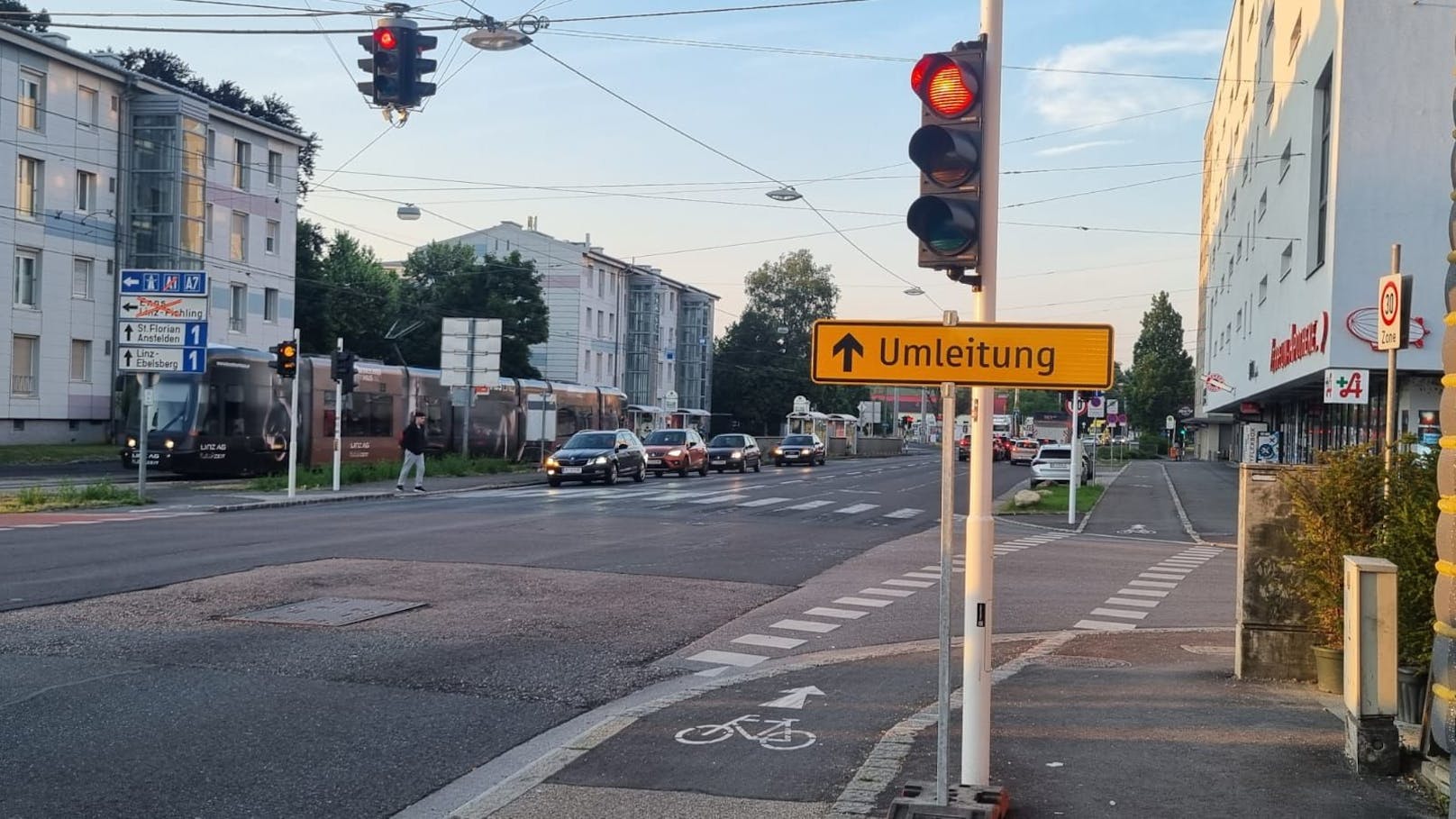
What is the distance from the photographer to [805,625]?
38.4ft

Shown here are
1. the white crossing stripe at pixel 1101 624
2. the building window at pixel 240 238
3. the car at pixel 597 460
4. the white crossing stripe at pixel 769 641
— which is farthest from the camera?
the building window at pixel 240 238

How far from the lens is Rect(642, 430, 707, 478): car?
4488 centimetres

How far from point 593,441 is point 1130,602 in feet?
82.7

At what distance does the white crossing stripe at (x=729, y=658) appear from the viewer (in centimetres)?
983

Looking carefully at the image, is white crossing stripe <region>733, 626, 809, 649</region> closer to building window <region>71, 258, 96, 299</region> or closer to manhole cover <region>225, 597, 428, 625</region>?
manhole cover <region>225, 597, 428, 625</region>

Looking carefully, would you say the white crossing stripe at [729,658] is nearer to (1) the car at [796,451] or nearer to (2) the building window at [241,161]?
(2) the building window at [241,161]

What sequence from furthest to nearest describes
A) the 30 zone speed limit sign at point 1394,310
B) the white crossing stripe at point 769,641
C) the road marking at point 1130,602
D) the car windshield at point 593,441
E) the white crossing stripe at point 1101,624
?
1. the car windshield at point 593,441
2. the road marking at point 1130,602
3. the white crossing stripe at point 1101,624
4. the white crossing stripe at point 769,641
5. the 30 zone speed limit sign at point 1394,310

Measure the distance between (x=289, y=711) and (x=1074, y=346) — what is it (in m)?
4.94

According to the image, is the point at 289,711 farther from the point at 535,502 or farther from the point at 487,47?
the point at 535,502

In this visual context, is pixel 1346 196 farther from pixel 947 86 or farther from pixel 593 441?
pixel 947 86

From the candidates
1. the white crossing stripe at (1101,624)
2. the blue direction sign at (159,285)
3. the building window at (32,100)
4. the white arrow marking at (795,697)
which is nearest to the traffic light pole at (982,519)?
the white arrow marking at (795,697)

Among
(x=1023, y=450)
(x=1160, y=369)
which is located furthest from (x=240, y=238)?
(x=1160, y=369)

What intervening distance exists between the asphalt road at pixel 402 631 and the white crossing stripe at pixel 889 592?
0.07 meters

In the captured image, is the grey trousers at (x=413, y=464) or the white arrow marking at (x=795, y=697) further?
the grey trousers at (x=413, y=464)
